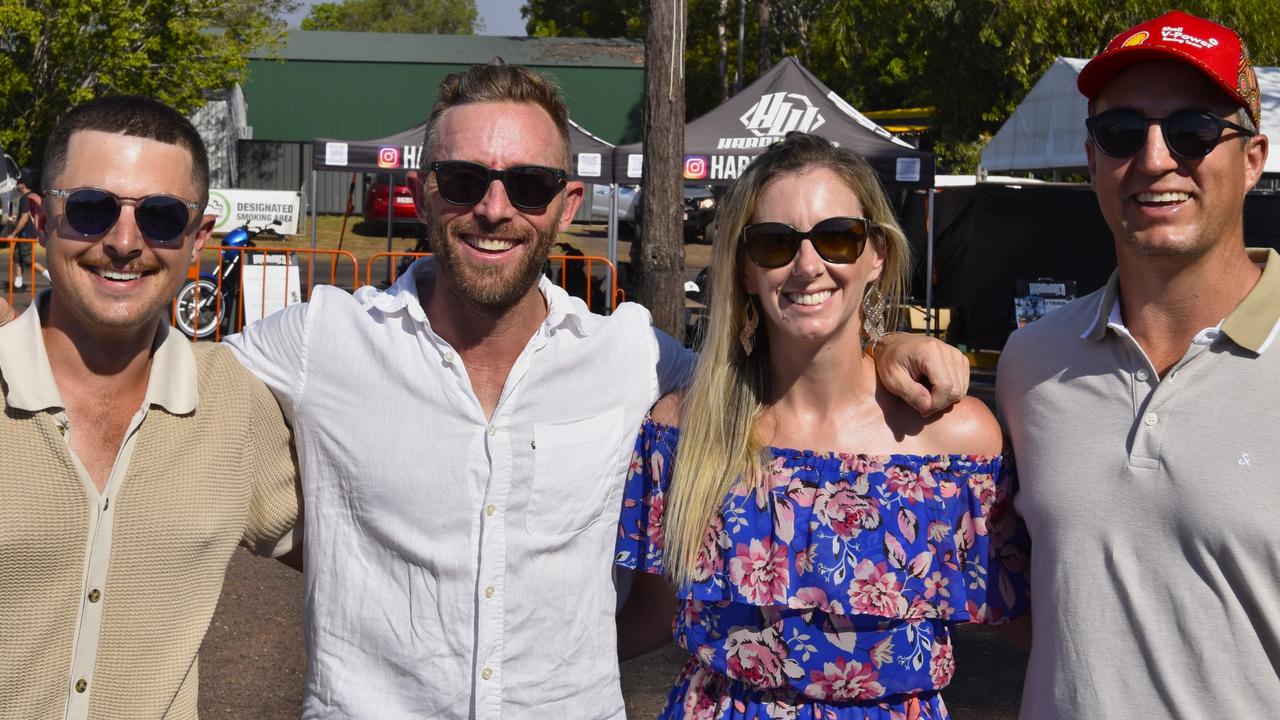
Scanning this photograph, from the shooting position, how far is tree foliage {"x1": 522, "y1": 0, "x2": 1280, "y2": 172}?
86.8 feet

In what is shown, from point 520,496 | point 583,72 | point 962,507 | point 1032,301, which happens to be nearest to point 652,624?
point 520,496

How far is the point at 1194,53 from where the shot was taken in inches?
98.6

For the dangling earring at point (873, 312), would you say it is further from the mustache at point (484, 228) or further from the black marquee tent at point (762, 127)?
the black marquee tent at point (762, 127)

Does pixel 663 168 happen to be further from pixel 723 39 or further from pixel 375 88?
pixel 375 88

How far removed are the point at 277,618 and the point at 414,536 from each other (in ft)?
12.0

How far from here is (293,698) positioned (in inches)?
206

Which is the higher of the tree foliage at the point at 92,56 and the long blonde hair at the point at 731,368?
the tree foliage at the point at 92,56

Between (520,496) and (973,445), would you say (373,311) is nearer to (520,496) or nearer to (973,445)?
(520,496)

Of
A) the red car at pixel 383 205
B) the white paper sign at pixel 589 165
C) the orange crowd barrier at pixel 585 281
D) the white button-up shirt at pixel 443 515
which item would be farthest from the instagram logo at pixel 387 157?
the white button-up shirt at pixel 443 515

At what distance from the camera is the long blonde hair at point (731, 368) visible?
289 cm

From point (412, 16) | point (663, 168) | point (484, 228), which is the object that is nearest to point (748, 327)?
point (484, 228)

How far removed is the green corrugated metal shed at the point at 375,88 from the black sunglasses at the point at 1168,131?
3948 cm

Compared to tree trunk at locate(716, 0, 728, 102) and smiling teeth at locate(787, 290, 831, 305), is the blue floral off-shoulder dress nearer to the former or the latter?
smiling teeth at locate(787, 290, 831, 305)

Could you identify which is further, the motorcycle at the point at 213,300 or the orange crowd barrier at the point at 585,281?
the motorcycle at the point at 213,300
